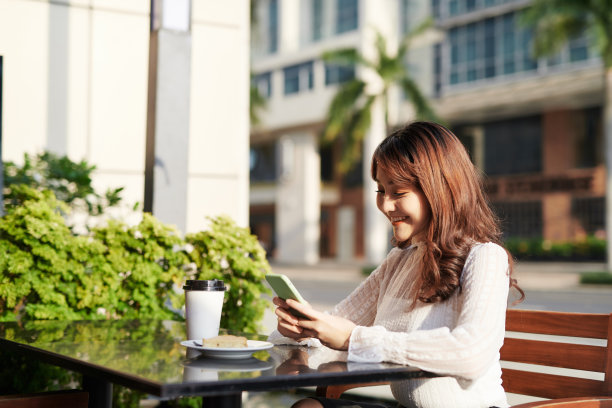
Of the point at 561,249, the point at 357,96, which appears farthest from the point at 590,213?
the point at 357,96

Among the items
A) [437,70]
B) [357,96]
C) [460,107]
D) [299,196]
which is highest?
[437,70]

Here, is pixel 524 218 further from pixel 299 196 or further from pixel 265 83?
pixel 265 83

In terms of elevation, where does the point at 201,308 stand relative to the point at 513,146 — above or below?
below

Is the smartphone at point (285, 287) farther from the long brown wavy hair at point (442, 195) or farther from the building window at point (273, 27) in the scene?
the building window at point (273, 27)

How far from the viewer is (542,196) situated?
33.0 metres

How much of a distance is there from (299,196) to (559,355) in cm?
3929

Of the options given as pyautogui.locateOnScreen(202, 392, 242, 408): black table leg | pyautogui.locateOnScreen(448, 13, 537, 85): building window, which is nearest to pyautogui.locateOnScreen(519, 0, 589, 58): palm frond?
pyautogui.locateOnScreen(448, 13, 537, 85): building window

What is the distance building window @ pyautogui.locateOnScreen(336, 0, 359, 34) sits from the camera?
36.8 meters

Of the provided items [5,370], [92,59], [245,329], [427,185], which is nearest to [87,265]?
[5,370]

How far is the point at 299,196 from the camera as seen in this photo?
41938 millimetres

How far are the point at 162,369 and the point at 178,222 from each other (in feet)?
9.43

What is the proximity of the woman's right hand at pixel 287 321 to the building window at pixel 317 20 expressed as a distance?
37624 millimetres

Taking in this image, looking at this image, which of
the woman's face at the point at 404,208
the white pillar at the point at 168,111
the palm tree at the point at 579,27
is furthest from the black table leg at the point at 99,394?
the palm tree at the point at 579,27

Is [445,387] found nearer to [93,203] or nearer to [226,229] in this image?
[226,229]
